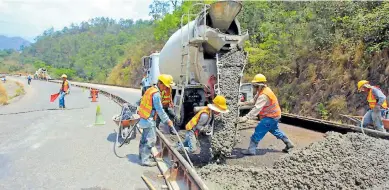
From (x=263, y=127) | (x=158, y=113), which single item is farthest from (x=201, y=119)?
(x=263, y=127)

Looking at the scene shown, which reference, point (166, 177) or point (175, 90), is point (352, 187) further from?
point (175, 90)

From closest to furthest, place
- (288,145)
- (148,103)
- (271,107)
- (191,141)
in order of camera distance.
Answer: (191,141) → (148,103) → (271,107) → (288,145)

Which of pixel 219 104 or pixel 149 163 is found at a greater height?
pixel 219 104

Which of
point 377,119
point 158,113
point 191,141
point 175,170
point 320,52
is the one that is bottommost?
point 175,170

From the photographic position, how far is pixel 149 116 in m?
6.16

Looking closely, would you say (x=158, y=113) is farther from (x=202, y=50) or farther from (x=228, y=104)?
(x=202, y=50)

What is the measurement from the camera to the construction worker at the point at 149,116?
20.0 feet

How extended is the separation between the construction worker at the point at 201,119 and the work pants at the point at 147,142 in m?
0.67

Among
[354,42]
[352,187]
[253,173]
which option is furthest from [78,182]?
[354,42]

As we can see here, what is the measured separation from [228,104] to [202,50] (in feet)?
6.40

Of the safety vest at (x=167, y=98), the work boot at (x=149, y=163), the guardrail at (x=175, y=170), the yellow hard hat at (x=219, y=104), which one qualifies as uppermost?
the yellow hard hat at (x=219, y=104)

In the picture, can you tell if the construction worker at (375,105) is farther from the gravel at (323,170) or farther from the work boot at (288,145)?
the work boot at (288,145)

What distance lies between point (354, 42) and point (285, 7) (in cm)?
1131

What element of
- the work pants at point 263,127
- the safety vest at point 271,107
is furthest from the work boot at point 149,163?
the safety vest at point 271,107
